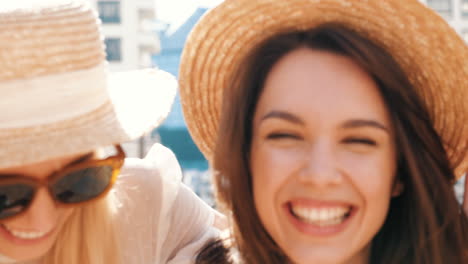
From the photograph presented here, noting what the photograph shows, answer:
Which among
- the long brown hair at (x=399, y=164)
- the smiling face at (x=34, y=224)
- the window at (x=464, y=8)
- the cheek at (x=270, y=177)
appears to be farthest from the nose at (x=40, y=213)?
the window at (x=464, y=8)

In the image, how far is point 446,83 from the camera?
87.2 inches

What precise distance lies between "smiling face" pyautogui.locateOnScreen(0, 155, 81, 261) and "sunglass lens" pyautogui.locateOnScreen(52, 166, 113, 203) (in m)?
0.04

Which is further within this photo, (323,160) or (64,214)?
(64,214)

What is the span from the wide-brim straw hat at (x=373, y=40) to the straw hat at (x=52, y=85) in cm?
37

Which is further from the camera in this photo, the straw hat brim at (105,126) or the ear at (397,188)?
the ear at (397,188)

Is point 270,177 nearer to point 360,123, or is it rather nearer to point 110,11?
point 360,123

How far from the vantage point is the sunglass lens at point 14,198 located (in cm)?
211

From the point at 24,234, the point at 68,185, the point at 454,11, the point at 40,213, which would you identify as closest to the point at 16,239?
the point at 24,234

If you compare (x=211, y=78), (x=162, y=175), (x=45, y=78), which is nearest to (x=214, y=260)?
(x=162, y=175)

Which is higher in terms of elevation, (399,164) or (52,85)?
(52,85)

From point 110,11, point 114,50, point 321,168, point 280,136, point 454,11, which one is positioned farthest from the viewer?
point 110,11

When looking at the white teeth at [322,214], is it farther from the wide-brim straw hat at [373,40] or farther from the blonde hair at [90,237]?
the blonde hair at [90,237]

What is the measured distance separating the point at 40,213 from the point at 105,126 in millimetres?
359

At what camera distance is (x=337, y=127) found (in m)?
2.05
